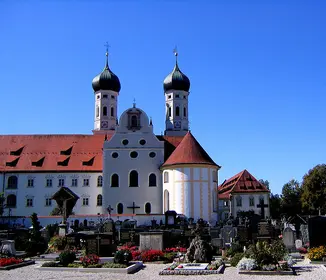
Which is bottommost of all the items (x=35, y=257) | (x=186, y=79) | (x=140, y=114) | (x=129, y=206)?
(x=35, y=257)

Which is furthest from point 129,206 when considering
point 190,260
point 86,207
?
point 190,260

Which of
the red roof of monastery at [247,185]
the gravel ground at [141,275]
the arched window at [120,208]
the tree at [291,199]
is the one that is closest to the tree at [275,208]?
the tree at [291,199]

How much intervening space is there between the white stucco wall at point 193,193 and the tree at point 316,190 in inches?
512

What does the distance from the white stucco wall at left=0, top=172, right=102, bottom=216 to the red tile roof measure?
0.72 meters

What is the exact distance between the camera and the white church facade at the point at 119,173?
157 ft

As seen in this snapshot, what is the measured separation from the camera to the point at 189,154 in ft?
159

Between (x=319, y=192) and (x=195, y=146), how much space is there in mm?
15963

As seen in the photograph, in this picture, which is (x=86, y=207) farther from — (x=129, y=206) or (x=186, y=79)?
(x=186, y=79)

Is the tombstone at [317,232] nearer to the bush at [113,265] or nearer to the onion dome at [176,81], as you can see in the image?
the bush at [113,265]

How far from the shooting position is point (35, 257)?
23.2 meters

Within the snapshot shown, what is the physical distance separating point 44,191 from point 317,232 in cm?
3685

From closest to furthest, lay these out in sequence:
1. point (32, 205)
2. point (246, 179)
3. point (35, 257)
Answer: point (35, 257), point (32, 205), point (246, 179)

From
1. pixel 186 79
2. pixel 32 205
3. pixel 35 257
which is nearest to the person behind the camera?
pixel 35 257

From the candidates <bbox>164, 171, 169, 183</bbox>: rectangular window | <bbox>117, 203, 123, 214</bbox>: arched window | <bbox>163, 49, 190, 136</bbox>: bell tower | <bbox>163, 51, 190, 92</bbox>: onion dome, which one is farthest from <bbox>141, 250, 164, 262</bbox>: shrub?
<bbox>163, 51, 190, 92</bbox>: onion dome
